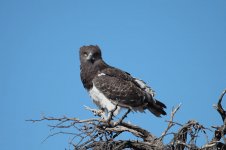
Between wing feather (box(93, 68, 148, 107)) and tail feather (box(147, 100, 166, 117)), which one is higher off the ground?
wing feather (box(93, 68, 148, 107))

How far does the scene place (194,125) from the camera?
295 inches

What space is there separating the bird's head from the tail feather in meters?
1.79

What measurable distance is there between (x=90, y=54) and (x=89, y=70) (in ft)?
1.68

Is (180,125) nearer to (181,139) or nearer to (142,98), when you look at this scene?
(181,139)

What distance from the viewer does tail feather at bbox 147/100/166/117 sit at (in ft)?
32.6

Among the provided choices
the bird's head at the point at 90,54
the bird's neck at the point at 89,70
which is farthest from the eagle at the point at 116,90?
the bird's head at the point at 90,54

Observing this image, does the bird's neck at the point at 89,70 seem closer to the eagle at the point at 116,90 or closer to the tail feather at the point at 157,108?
the eagle at the point at 116,90

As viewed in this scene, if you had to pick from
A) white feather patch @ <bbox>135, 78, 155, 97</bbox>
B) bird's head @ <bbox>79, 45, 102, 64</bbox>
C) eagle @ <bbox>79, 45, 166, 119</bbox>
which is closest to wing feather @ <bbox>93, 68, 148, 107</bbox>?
eagle @ <bbox>79, 45, 166, 119</bbox>

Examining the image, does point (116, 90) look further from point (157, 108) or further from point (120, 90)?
point (157, 108)

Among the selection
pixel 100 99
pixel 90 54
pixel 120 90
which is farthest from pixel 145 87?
pixel 90 54

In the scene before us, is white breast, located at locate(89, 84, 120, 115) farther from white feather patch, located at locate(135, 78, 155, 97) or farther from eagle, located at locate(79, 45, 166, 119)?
white feather patch, located at locate(135, 78, 155, 97)

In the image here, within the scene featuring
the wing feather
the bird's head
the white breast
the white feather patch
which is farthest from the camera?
the bird's head

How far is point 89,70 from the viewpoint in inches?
413

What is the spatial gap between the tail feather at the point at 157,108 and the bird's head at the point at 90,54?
1791 mm
